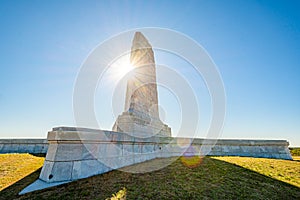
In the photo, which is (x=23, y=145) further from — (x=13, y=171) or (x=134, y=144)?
(x=134, y=144)

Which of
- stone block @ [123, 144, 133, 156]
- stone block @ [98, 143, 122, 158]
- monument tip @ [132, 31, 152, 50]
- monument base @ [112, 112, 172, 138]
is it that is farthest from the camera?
monument tip @ [132, 31, 152, 50]

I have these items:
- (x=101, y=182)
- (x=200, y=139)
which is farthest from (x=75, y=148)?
(x=200, y=139)

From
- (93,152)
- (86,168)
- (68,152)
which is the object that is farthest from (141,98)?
(68,152)

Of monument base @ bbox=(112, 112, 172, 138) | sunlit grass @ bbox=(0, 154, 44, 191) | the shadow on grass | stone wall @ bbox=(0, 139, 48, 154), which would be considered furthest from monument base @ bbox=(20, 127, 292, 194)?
stone wall @ bbox=(0, 139, 48, 154)

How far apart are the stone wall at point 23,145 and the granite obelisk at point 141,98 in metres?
4.08

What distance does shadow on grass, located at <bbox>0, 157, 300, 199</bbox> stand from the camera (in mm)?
3243

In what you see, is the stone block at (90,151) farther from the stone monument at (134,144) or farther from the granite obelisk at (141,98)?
the granite obelisk at (141,98)

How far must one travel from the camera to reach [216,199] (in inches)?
127

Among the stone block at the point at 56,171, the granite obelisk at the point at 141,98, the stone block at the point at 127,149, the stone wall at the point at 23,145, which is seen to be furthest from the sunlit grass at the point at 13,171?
the granite obelisk at the point at 141,98

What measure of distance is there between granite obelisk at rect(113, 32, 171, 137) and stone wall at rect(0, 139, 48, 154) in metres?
4.08

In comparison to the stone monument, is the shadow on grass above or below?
below

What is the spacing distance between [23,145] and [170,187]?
352 inches

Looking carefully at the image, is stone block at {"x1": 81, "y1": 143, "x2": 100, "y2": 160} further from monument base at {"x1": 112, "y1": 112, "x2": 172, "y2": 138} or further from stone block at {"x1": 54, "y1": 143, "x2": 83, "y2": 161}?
monument base at {"x1": 112, "y1": 112, "x2": 172, "y2": 138}

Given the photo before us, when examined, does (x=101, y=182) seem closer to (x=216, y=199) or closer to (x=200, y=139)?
(x=216, y=199)
